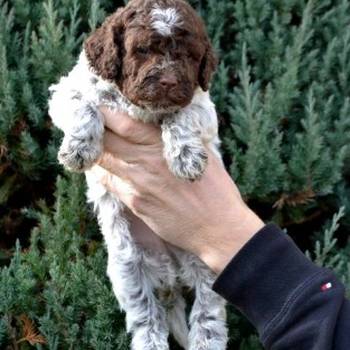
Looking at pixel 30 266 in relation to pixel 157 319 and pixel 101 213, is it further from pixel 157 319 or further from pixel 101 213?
pixel 157 319

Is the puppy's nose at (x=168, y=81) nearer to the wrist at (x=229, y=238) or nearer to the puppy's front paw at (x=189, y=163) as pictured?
the puppy's front paw at (x=189, y=163)

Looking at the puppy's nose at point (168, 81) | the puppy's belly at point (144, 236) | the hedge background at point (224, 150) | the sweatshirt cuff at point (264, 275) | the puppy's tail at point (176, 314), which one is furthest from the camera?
the puppy's tail at point (176, 314)

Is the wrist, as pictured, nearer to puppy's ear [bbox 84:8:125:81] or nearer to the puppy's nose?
the puppy's nose

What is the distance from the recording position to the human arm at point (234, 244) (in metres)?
2.84

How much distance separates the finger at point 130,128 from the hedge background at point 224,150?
631mm

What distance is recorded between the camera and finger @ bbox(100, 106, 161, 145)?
3.48 m

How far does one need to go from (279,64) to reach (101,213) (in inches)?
60.4

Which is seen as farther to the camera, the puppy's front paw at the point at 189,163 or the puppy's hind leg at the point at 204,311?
the puppy's hind leg at the point at 204,311

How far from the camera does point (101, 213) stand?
12.7 feet

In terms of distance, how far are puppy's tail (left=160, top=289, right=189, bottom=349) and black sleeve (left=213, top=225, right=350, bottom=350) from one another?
0.97 metres

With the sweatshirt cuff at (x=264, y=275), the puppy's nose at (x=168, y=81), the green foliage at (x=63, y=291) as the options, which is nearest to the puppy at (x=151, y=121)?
the puppy's nose at (x=168, y=81)

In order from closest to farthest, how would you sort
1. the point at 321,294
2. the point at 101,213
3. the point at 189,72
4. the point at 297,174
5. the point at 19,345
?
the point at 321,294 → the point at 189,72 → the point at 19,345 → the point at 101,213 → the point at 297,174

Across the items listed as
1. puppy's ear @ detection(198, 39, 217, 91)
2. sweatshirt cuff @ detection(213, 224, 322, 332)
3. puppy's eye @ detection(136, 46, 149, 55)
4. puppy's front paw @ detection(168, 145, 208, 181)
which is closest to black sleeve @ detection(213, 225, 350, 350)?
sweatshirt cuff @ detection(213, 224, 322, 332)

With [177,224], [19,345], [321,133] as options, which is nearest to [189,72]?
[177,224]
